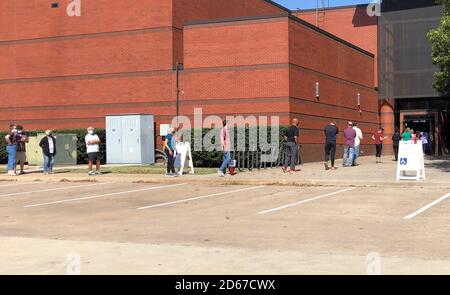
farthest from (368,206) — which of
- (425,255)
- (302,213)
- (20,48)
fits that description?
(20,48)

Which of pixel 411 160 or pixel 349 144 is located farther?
pixel 349 144

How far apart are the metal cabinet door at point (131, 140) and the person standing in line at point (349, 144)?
9.50m

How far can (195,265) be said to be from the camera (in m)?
6.84

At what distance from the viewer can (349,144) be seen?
76.3 ft

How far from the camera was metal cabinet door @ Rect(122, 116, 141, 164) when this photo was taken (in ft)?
88.2

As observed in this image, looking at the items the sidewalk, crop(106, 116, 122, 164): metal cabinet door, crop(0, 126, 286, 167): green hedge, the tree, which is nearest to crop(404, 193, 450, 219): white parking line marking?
the sidewalk

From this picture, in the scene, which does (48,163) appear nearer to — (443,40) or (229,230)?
(229,230)

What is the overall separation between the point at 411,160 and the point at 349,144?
6607 millimetres

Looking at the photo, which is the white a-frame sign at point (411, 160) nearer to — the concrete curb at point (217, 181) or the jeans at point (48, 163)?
the concrete curb at point (217, 181)

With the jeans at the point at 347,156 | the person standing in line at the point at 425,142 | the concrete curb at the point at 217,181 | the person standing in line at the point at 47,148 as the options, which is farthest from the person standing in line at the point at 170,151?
the person standing in line at the point at 425,142

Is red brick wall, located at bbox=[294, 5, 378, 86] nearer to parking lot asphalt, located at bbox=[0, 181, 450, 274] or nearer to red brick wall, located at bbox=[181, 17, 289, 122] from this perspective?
red brick wall, located at bbox=[181, 17, 289, 122]

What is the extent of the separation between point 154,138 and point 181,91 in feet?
8.75

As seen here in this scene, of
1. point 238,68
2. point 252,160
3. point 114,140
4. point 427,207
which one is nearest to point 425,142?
point 238,68
